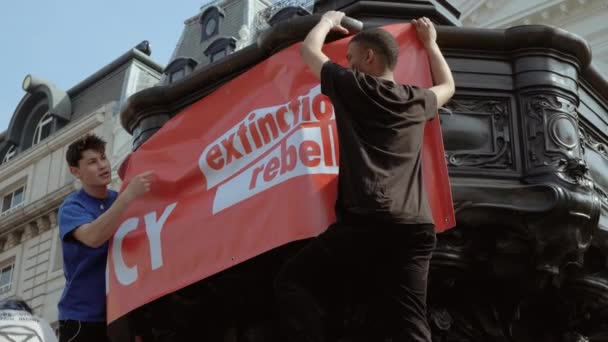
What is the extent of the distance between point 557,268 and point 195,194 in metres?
1.83

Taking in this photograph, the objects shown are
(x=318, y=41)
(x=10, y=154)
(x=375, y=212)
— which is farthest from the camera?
(x=10, y=154)

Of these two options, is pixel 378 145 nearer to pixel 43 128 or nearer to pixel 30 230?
pixel 30 230

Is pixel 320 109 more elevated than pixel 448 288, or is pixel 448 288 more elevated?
pixel 320 109

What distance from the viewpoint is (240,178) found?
5.11 metres

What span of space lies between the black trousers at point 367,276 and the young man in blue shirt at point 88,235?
1182 mm

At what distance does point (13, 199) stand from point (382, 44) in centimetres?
3754

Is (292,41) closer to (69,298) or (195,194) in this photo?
(195,194)

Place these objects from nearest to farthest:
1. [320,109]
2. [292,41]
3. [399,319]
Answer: [399,319], [320,109], [292,41]

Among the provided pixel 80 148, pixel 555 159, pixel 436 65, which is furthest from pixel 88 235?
pixel 555 159

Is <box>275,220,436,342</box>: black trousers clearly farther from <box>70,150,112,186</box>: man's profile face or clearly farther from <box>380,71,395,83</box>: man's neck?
<box>70,150,112,186</box>: man's profile face

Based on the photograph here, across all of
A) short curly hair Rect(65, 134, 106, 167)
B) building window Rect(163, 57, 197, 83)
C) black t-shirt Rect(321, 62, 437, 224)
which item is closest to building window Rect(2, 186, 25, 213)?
building window Rect(163, 57, 197, 83)

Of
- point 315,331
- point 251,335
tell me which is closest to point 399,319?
point 315,331

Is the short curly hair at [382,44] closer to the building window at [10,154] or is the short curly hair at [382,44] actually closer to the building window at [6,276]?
the building window at [6,276]

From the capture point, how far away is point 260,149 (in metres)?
5.10
